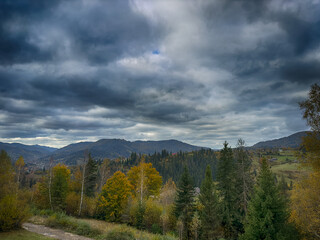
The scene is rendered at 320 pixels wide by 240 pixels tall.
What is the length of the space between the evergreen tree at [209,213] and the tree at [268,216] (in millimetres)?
7049

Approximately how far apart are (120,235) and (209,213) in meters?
14.9

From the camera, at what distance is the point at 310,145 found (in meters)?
14.5

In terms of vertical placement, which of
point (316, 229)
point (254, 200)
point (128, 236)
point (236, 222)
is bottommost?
point (236, 222)

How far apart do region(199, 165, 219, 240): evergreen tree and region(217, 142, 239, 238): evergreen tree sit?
1.86 meters

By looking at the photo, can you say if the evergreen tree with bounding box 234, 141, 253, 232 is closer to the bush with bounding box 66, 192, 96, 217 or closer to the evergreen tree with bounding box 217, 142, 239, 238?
the evergreen tree with bounding box 217, 142, 239, 238

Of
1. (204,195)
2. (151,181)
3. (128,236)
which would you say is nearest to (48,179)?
(151,181)

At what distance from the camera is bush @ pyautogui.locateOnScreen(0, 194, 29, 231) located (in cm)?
1747

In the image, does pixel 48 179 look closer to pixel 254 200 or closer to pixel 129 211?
pixel 129 211

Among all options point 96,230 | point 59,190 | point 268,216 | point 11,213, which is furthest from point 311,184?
point 59,190

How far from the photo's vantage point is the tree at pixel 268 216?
18.7m

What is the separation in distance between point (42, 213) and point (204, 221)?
1074 inches

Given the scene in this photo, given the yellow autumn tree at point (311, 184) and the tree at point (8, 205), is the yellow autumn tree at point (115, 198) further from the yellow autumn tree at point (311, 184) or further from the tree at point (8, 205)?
the yellow autumn tree at point (311, 184)

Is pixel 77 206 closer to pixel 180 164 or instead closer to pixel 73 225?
pixel 73 225

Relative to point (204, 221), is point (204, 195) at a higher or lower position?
higher
